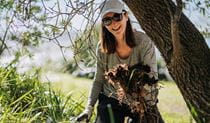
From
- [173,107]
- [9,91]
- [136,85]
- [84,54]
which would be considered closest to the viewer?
[136,85]

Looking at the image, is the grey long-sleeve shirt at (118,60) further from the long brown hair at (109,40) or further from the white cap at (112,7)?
the white cap at (112,7)

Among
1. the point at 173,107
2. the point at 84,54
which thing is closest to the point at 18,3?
the point at 84,54

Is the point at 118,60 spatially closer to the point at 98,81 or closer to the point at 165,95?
the point at 98,81

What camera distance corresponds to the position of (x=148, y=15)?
4203 mm

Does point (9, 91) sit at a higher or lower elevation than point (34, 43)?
lower

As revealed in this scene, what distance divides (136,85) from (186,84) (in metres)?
1.15

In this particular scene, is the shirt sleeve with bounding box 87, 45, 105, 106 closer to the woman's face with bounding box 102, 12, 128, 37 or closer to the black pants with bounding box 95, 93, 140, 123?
the black pants with bounding box 95, 93, 140, 123

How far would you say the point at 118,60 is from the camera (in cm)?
418

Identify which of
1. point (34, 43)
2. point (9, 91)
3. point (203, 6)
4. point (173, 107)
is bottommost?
point (173, 107)

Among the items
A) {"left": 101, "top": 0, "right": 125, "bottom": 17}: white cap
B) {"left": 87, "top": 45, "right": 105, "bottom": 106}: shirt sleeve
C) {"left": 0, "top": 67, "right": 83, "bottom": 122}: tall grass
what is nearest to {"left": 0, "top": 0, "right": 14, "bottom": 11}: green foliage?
{"left": 0, "top": 67, "right": 83, "bottom": 122}: tall grass

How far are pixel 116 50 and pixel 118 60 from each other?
70 mm

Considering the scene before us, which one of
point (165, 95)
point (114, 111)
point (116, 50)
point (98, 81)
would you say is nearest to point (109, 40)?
point (116, 50)

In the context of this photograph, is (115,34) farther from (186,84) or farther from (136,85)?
(136,85)

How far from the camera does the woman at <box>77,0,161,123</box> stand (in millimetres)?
4031
